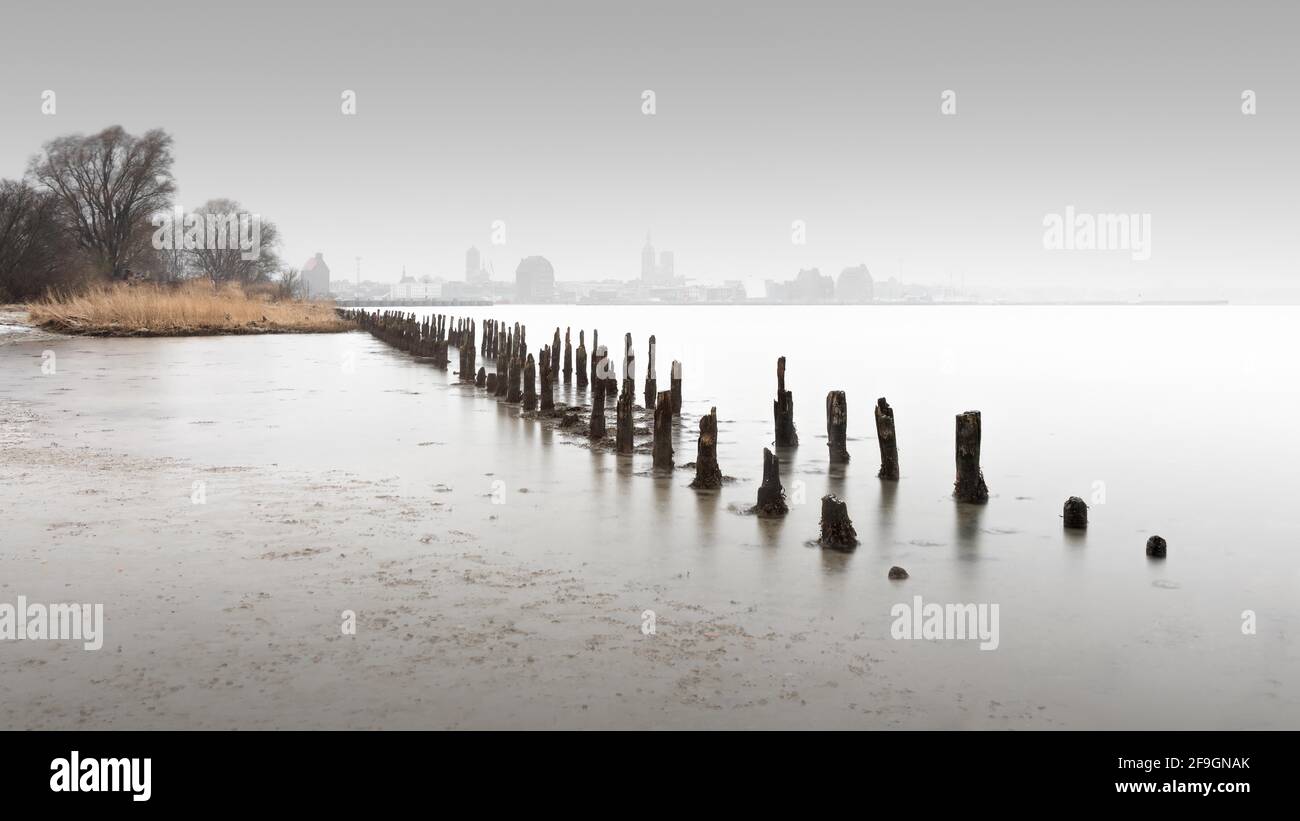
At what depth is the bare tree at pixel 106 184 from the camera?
59.4 meters

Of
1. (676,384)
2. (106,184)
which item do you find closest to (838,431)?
(676,384)

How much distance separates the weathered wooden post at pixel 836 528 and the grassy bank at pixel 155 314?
3846 cm

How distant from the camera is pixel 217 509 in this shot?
31.1 feet

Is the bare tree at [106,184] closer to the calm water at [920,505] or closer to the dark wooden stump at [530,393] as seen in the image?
the calm water at [920,505]

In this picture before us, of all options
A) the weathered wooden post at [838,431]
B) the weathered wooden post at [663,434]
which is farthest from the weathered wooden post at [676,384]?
the weathered wooden post at [663,434]

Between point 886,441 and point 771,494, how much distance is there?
3114 millimetres

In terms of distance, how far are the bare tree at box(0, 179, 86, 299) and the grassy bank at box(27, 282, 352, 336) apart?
1.87 m

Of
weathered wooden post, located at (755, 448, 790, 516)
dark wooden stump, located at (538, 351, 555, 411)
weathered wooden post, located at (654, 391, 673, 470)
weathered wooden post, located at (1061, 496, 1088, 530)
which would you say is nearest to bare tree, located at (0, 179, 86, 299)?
dark wooden stump, located at (538, 351, 555, 411)

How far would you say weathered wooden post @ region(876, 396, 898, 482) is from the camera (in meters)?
12.1

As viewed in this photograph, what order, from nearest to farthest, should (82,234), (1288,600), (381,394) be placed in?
(1288,600)
(381,394)
(82,234)
